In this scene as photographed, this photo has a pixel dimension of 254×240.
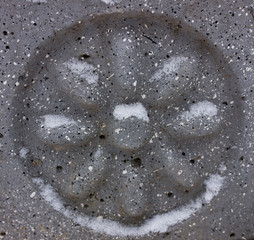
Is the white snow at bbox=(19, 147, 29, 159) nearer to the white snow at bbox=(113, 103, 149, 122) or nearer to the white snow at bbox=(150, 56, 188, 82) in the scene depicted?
the white snow at bbox=(113, 103, 149, 122)

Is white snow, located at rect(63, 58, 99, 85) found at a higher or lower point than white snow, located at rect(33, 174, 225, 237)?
higher

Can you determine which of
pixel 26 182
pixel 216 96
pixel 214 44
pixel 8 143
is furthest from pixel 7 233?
pixel 214 44

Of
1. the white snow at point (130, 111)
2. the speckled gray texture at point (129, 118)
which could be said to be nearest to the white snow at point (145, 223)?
the speckled gray texture at point (129, 118)

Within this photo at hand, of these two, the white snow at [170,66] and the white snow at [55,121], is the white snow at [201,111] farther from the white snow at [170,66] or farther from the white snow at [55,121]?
the white snow at [55,121]

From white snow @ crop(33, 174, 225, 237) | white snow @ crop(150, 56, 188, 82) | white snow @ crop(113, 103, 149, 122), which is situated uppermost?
white snow @ crop(150, 56, 188, 82)

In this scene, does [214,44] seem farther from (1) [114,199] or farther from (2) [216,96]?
(1) [114,199]

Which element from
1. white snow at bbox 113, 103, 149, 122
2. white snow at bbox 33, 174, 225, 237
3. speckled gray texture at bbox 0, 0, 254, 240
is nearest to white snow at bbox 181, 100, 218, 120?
speckled gray texture at bbox 0, 0, 254, 240
